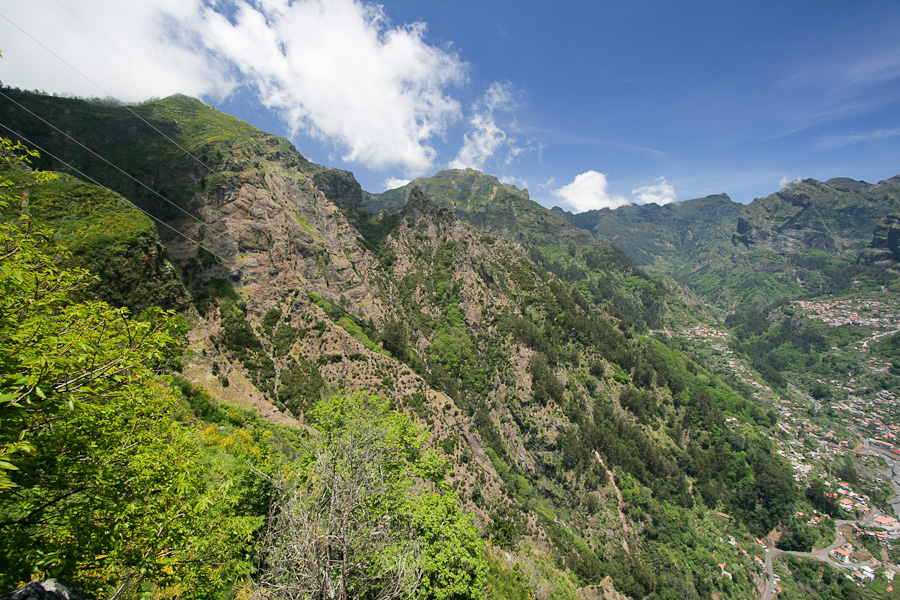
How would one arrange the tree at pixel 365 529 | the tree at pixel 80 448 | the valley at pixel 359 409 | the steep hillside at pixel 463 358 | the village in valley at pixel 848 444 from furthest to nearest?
the village in valley at pixel 848 444
the steep hillside at pixel 463 358
the tree at pixel 365 529
the valley at pixel 359 409
the tree at pixel 80 448

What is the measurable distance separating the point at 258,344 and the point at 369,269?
63666 millimetres

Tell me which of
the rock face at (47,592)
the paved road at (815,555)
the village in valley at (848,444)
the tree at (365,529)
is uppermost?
the rock face at (47,592)

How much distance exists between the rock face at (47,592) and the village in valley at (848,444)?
4855 inches

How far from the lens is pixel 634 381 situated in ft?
383

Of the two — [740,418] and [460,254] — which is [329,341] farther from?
[740,418]

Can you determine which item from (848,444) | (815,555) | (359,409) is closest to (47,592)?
(359,409)

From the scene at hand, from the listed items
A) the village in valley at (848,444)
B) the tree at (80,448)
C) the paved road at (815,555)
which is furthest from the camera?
the village in valley at (848,444)

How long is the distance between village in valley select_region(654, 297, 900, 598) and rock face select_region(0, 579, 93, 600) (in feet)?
405

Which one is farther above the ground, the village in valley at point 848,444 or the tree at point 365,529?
the tree at point 365,529

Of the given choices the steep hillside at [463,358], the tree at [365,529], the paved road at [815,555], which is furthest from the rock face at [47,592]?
the paved road at [815,555]

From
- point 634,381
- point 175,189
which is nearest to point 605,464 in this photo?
point 634,381

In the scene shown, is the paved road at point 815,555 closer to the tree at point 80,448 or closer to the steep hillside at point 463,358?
the steep hillside at point 463,358

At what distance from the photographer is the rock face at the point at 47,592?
3.93 meters

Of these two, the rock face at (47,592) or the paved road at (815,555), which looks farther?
the paved road at (815,555)
